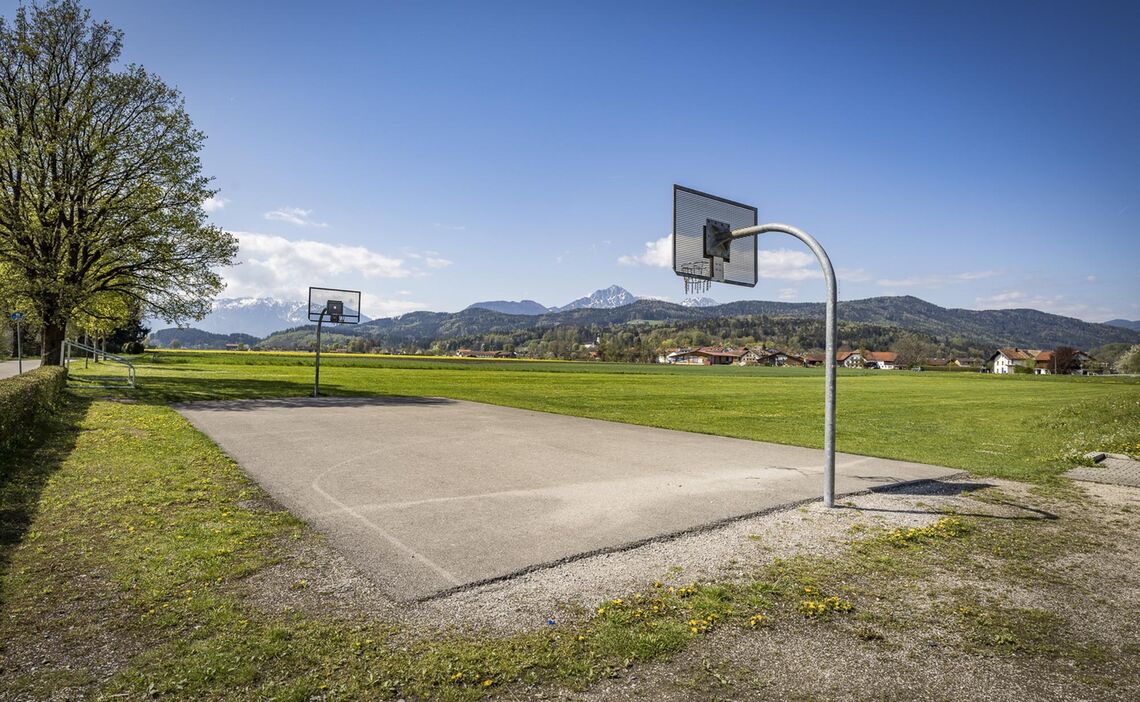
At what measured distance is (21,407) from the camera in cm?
1060

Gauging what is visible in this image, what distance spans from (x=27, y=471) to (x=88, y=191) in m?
22.4

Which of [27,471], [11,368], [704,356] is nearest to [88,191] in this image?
[11,368]

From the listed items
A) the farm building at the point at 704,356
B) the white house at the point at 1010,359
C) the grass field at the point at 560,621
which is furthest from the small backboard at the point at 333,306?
the white house at the point at 1010,359

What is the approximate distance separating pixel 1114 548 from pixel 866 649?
437 cm

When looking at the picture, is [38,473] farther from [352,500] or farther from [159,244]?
[159,244]

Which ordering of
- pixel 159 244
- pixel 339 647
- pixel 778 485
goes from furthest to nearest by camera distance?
pixel 159 244
pixel 778 485
pixel 339 647

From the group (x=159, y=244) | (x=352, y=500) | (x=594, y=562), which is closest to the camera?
(x=594, y=562)

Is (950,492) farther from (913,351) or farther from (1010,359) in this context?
(913,351)

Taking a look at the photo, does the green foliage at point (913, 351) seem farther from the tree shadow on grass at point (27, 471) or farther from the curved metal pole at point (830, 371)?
the tree shadow on grass at point (27, 471)

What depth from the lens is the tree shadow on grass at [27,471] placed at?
575 centimetres

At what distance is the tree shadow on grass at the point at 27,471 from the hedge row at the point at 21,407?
177 mm

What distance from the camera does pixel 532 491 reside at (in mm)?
8000

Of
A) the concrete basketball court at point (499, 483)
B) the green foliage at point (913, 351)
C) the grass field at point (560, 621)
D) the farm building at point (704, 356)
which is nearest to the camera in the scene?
the grass field at point (560, 621)

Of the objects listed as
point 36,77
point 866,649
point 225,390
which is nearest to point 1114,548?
point 866,649
